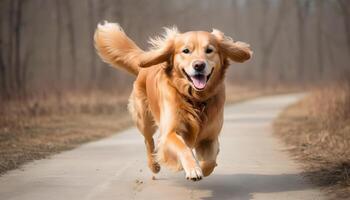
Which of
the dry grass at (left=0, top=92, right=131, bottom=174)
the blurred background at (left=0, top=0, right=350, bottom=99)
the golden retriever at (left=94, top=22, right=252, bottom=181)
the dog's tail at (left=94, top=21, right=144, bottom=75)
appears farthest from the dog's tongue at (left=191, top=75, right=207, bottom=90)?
the blurred background at (left=0, top=0, right=350, bottom=99)

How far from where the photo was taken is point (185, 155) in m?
6.09

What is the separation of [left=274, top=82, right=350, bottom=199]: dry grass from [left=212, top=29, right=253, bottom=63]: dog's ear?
1539mm

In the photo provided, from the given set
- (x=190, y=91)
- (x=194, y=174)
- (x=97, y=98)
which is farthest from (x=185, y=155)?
(x=97, y=98)

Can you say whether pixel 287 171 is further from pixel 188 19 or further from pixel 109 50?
pixel 188 19

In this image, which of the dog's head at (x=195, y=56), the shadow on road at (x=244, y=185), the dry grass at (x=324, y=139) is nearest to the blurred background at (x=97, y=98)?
the dry grass at (x=324, y=139)

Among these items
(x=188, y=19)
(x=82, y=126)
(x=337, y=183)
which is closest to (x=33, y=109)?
(x=82, y=126)

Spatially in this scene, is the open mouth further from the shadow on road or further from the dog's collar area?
the shadow on road

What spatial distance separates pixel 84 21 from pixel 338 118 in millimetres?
31221

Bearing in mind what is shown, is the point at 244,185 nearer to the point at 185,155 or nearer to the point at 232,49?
the point at 185,155

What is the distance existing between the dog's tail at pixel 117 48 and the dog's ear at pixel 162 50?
131cm

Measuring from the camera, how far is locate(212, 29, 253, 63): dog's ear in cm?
689

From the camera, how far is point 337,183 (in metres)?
6.57

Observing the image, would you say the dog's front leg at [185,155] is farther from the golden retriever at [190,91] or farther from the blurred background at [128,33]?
the blurred background at [128,33]

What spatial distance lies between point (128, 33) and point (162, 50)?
2295 cm
